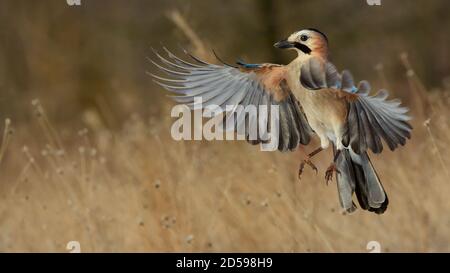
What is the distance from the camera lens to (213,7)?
28.7ft

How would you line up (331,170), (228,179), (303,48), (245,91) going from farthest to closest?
(228,179), (245,91), (331,170), (303,48)

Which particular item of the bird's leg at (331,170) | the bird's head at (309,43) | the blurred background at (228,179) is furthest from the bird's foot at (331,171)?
the bird's head at (309,43)

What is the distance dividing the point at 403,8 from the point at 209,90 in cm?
700

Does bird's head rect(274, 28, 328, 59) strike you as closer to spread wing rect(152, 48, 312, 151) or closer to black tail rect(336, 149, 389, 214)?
spread wing rect(152, 48, 312, 151)

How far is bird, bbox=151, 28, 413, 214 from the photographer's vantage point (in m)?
2.47

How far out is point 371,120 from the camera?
99.0 inches

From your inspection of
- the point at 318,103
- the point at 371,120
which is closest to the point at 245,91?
the point at 318,103

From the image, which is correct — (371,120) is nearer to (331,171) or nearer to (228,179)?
(331,171)

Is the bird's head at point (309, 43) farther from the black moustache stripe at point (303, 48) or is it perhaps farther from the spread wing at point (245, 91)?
the spread wing at point (245, 91)

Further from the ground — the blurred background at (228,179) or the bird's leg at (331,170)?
the blurred background at (228,179)

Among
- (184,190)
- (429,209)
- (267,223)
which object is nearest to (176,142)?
(184,190)

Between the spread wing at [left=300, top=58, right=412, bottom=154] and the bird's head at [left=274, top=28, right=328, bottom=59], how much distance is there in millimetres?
60

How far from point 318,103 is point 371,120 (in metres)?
0.17

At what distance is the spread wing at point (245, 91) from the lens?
8.66 feet
